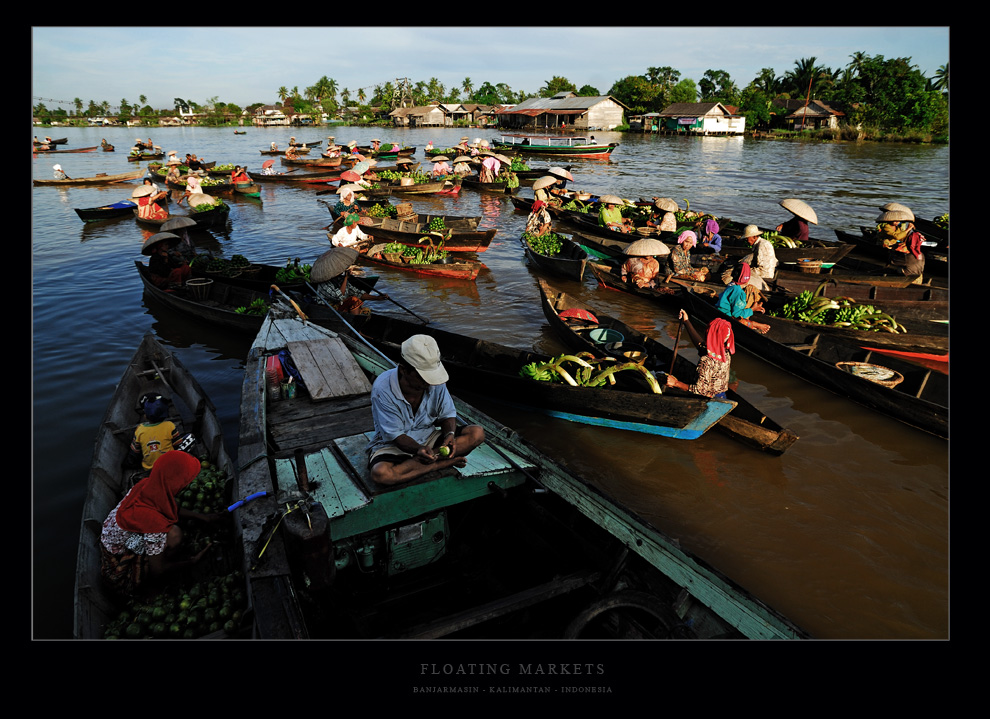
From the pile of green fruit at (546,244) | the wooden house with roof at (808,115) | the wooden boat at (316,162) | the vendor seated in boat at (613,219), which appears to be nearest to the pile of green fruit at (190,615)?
the pile of green fruit at (546,244)

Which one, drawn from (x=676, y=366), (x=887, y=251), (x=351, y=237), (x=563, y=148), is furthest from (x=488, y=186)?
(x=676, y=366)

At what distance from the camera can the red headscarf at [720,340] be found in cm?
695

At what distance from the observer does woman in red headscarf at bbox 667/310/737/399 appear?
6.97 meters

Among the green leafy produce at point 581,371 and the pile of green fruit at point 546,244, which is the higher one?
the pile of green fruit at point 546,244

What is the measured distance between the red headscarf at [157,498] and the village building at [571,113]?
203 ft

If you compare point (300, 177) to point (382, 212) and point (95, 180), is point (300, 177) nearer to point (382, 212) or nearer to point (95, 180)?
point (95, 180)

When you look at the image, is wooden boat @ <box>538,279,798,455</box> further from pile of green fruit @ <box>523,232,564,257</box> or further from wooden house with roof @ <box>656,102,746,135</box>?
wooden house with roof @ <box>656,102,746,135</box>

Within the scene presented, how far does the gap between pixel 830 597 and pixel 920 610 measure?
2.73 feet

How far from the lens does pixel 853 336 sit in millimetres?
9539

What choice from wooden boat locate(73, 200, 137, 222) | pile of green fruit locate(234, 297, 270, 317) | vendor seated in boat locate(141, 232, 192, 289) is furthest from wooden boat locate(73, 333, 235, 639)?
wooden boat locate(73, 200, 137, 222)

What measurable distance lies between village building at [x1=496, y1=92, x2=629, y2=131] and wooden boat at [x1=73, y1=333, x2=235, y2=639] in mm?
58975

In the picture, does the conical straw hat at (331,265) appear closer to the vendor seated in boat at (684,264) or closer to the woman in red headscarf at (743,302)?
the woman in red headscarf at (743,302)

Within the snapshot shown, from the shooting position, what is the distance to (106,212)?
23094mm
